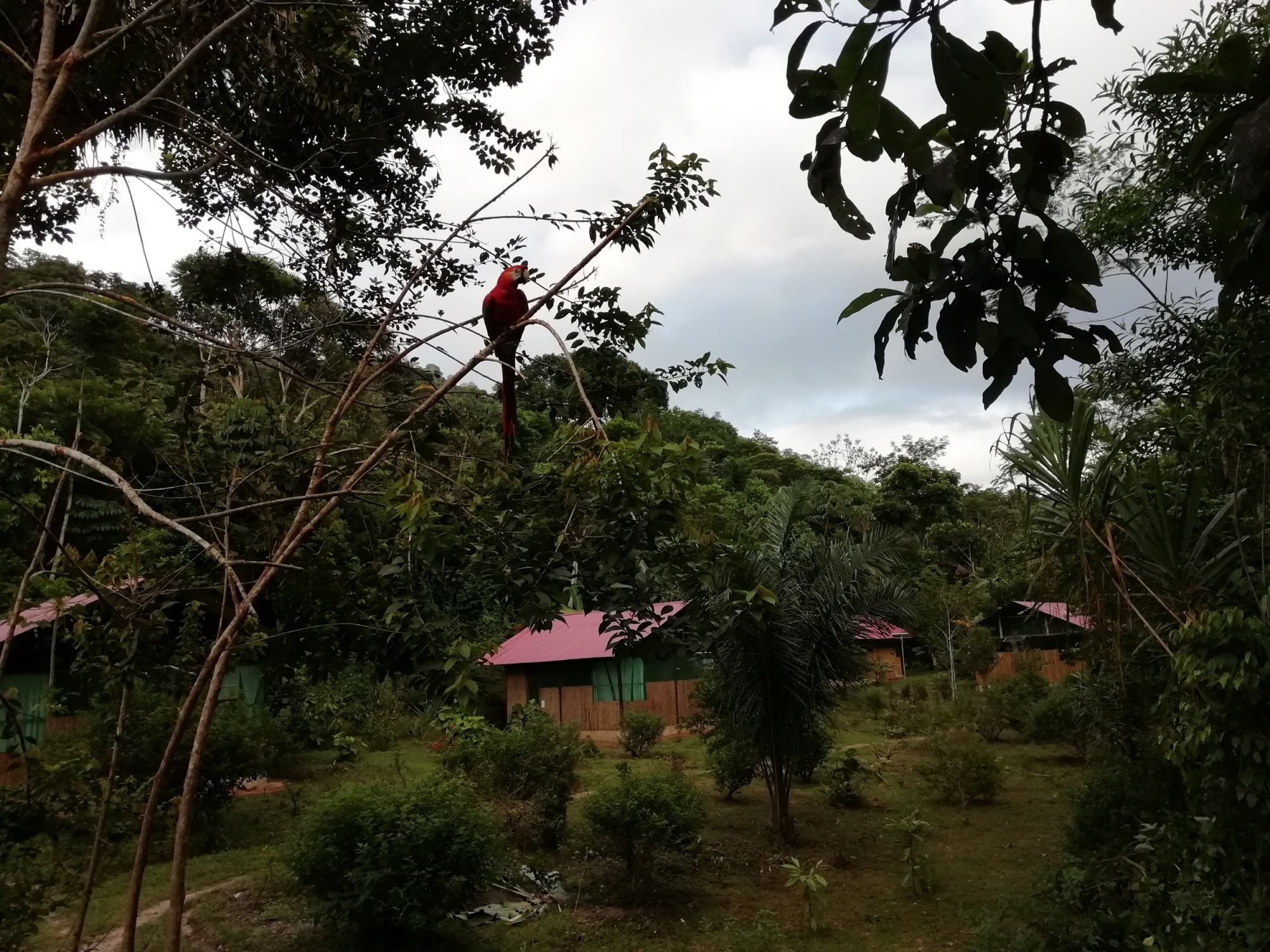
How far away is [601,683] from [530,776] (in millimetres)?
6654

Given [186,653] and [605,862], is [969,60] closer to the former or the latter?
[186,653]

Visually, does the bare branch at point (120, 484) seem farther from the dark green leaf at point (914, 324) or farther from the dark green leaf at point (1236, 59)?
the dark green leaf at point (1236, 59)

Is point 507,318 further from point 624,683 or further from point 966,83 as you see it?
point 624,683

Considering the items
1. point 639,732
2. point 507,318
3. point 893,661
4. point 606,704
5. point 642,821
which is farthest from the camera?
point 893,661

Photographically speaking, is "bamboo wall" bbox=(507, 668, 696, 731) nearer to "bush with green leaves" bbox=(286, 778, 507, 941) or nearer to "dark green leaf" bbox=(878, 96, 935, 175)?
"bush with green leaves" bbox=(286, 778, 507, 941)

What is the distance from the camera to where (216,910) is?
20.5 feet

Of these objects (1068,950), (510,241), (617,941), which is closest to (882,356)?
(510,241)

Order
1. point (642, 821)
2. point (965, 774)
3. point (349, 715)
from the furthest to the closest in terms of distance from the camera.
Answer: point (349, 715) < point (965, 774) < point (642, 821)

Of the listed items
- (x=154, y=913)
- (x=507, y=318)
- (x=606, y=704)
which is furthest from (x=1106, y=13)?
(x=606, y=704)

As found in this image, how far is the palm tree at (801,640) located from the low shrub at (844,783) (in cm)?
127

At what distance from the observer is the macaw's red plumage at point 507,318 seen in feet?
11.1

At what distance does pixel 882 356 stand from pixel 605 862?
698cm

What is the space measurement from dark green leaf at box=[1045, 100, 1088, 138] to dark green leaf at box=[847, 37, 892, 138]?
0.43m

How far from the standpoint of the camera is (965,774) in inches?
358
